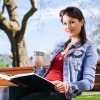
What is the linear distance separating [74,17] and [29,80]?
1.81 feet

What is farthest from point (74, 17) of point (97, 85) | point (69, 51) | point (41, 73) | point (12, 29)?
point (12, 29)

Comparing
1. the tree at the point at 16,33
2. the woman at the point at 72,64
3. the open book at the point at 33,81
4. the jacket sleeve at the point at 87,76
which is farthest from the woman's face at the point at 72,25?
the tree at the point at 16,33

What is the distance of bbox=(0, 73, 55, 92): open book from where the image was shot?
2.16 meters

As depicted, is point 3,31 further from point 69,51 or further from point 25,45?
point 69,51

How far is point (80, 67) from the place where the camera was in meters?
2.40

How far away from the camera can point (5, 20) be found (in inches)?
320

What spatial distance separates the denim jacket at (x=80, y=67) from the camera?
89.6 inches

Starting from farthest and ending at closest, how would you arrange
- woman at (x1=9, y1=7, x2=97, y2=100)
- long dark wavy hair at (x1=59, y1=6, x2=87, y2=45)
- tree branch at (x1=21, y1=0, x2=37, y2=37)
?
tree branch at (x1=21, y1=0, x2=37, y2=37) → long dark wavy hair at (x1=59, y1=6, x2=87, y2=45) → woman at (x1=9, y1=7, x2=97, y2=100)

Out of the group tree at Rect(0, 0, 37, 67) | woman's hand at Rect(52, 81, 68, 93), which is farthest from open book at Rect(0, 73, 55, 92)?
tree at Rect(0, 0, 37, 67)

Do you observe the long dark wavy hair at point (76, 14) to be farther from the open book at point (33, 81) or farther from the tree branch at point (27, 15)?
the tree branch at point (27, 15)

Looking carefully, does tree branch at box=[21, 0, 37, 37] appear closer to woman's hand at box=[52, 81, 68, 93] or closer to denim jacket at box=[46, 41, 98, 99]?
denim jacket at box=[46, 41, 98, 99]

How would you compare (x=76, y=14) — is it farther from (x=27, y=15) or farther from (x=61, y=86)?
(x=27, y=15)

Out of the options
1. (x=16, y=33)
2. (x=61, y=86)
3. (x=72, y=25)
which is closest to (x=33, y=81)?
(x=61, y=86)

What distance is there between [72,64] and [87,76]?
0.15 m
